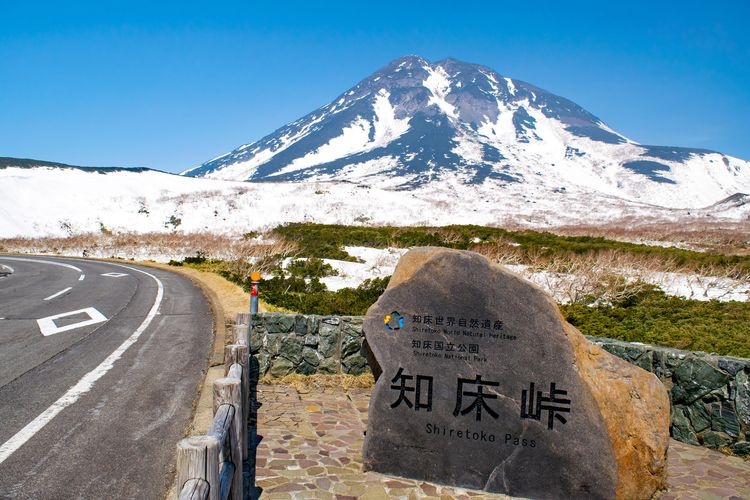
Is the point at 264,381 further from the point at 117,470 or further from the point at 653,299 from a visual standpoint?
the point at 653,299

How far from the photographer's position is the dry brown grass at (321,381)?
8.00 metres

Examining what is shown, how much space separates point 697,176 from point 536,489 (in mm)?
204437

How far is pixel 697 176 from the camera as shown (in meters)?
176

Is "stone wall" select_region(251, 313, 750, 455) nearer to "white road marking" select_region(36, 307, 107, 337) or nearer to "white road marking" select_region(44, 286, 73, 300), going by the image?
"white road marking" select_region(36, 307, 107, 337)

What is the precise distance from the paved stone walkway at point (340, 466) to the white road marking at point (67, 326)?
6260 mm

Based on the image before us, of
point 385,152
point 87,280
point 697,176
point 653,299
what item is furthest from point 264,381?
point 697,176

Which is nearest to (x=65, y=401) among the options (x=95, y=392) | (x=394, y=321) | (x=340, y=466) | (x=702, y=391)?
(x=95, y=392)

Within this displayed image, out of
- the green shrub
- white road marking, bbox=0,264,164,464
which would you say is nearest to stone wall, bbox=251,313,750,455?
the green shrub

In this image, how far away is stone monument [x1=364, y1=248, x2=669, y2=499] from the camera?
189 inches

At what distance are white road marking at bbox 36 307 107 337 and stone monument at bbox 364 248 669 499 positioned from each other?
8.42m

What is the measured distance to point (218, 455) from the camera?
9.55 ft

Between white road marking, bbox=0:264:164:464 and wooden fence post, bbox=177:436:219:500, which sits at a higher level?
wooden fence post, bbox=177:436:219:500

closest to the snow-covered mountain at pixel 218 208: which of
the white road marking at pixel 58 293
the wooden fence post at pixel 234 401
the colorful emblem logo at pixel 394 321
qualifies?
the white road marking at pixel 58 293

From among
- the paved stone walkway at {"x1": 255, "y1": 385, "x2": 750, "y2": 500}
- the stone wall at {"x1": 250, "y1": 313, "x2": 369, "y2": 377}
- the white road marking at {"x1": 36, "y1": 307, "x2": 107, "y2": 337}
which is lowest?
the paved stone walkway at {"x1": 255, "y1": 385, "x2": 750, "y2": 500}
